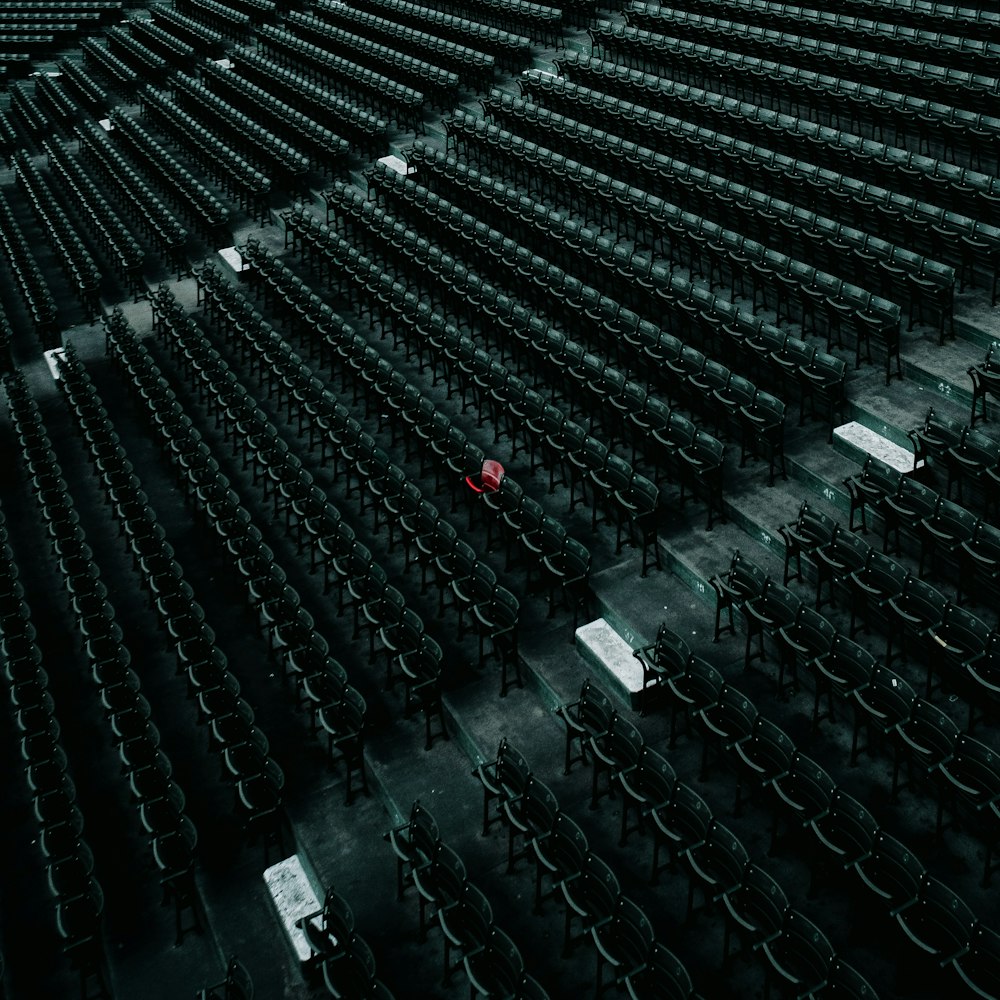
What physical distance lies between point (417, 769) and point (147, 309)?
427 inches

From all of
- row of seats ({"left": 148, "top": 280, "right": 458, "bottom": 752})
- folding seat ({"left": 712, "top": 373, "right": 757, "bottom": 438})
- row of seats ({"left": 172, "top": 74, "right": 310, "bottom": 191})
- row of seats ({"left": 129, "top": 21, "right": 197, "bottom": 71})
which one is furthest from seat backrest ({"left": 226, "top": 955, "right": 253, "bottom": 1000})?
row of seats ({"left": 129, "top": 21, "right": 197, "bottom": 71})

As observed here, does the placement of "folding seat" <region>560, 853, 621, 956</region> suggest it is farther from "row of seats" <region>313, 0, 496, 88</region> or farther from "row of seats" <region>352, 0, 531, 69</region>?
"row of seats" <region>352, 0, 531, 69</region>

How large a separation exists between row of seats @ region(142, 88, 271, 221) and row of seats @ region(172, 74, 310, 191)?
0.18 metres

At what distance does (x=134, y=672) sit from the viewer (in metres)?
8.92

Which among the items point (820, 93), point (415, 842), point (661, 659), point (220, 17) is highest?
point (820, 93)

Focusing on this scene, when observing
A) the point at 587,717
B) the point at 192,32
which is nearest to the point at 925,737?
the point at 587,717

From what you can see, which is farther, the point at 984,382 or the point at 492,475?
the point at 492,475

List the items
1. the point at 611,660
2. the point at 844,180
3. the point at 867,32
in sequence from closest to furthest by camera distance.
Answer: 1. the point at 611,660
2. the point at 844,180
3. the point at 867,32

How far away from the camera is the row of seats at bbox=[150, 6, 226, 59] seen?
2591 cm

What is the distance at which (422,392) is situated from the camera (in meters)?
12.2

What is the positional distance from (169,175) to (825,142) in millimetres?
12192

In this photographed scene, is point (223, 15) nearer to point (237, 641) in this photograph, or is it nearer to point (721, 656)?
point (237, 641)

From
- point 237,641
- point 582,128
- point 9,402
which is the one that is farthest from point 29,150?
point 237,641

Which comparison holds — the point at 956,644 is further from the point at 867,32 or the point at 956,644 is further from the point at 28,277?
the point at 28,277
